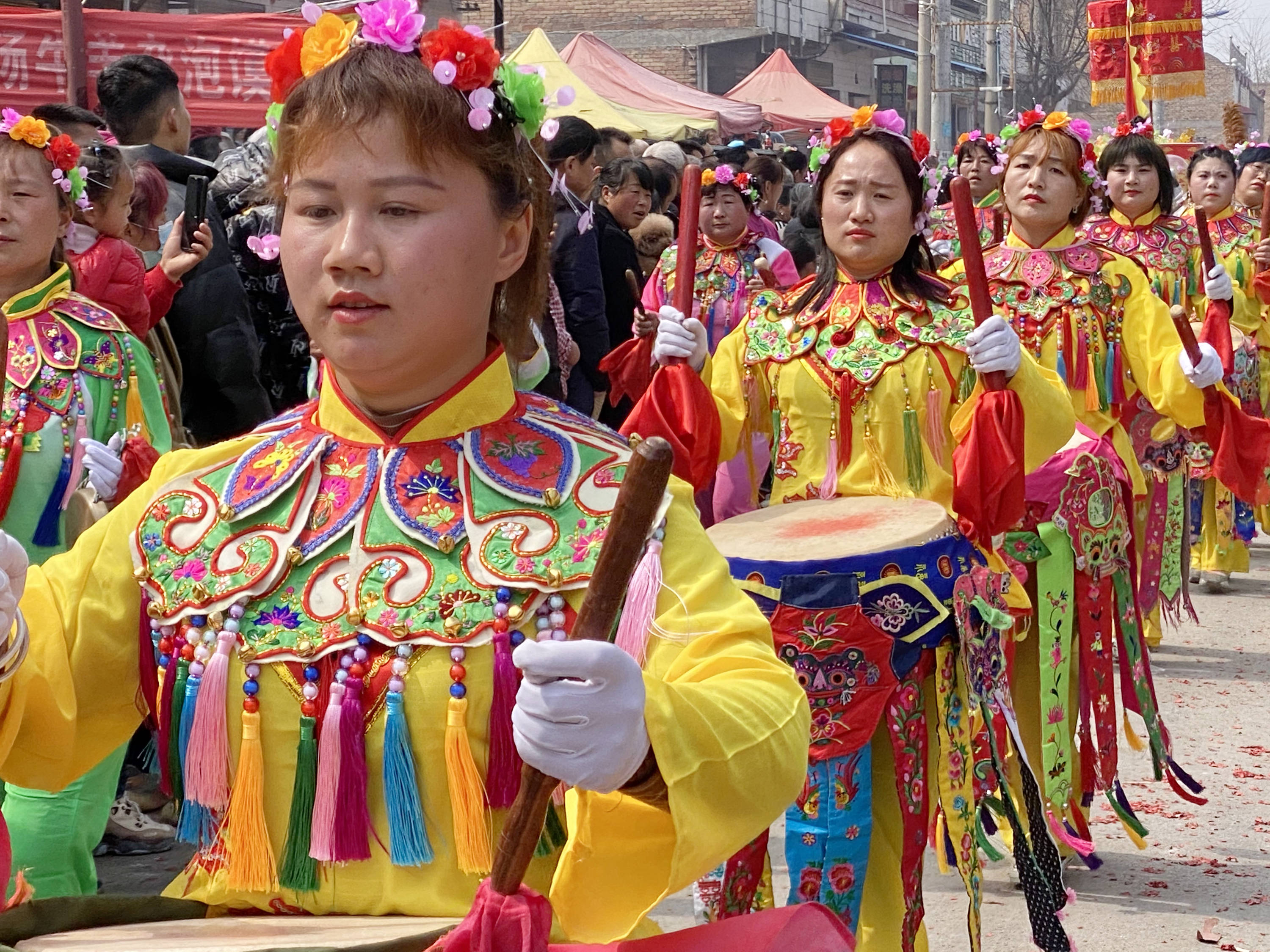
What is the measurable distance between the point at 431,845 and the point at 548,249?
0.78 metres

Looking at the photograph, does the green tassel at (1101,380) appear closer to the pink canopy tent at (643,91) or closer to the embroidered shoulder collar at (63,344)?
the embroidered shoulder collar at (63,344)

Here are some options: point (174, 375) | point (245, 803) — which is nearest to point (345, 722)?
point (245, 803)

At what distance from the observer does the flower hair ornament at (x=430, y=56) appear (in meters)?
1.94

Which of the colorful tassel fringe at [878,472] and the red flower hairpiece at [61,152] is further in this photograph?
the red flower hairpiece at [61,152]

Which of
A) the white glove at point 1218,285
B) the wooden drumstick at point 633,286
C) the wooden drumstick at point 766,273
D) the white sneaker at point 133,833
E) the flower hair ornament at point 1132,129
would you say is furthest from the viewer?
the flower hair ornament at point 1132,129

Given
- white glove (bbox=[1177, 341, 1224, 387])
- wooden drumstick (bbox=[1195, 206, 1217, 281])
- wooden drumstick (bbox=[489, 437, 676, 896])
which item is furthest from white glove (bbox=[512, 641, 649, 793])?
wooden drumstick (bbox=[1195, 206, 1217, 281])

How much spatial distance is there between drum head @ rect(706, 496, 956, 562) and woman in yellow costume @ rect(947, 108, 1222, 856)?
1.09 metres

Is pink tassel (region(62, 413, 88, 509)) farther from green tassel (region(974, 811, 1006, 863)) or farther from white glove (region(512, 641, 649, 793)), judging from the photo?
white glove (region(512, 641, 649, 793))

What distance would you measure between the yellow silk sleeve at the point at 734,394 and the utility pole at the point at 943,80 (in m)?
25.1

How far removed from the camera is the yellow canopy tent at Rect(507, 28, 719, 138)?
1656 centimetres

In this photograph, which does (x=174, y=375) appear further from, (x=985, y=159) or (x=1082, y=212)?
(x=985, y=159)

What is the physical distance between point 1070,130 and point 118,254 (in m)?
2.89

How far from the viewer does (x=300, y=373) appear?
5.62 metres

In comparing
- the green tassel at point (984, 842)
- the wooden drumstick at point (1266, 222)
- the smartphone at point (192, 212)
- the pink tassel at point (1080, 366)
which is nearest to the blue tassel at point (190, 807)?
the green tassel at point (984, 842)
